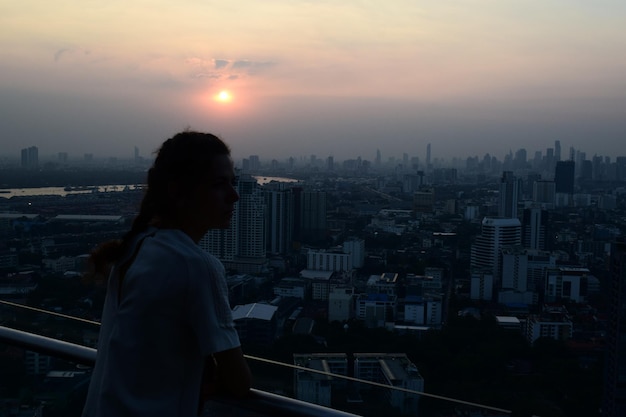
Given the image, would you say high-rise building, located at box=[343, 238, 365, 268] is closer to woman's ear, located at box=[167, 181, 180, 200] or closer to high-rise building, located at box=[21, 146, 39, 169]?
high-rise building, located at box=[21, 146, 39, 169]

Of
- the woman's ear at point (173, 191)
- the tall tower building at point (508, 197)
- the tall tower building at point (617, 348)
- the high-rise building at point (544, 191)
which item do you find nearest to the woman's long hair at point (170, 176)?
the woman's ear at point (173, 191)

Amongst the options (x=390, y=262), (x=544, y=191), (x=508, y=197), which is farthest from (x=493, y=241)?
(x=544, y=191)

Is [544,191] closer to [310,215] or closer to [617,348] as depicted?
[310,215]

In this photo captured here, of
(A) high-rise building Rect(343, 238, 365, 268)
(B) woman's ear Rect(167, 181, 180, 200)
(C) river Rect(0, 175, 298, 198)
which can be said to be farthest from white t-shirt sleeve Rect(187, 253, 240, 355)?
(A) high-rise building Rect(343, 238, 365, 268)

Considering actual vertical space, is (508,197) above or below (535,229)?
above

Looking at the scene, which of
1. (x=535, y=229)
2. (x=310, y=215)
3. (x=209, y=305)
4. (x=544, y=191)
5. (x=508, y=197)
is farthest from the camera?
(x=544, y=191)

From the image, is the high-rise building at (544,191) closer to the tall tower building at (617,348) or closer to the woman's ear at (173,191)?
the tall tower building at (617,348)

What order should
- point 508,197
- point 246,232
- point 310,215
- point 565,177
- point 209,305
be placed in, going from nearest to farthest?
1. point 209,305
2. point 246,232
3. point 310,215
4. point 508,197
5. point 565,177
